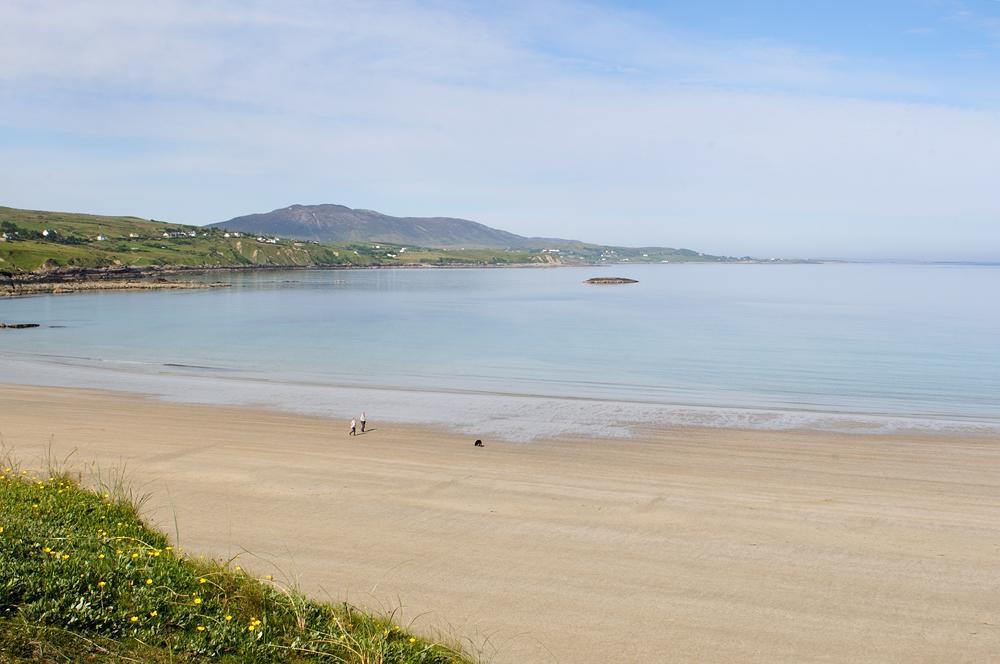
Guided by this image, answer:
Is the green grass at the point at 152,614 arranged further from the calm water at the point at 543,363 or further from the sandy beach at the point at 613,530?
the calm water at the point at 543,363

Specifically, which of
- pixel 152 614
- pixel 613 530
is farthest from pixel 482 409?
pixel 152 614

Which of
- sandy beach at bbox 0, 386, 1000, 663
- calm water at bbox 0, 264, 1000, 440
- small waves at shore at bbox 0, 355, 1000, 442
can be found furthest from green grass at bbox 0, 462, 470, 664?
calm water at bbox 0, 264, 1000, 440

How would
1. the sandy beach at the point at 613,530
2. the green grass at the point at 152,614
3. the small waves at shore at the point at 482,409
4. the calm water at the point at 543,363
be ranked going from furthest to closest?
1. the calm water at the point at 543,363
2. the small waves at shore at the point at 482,409
3. the sandy beach at the point at 613,530
4. the green grass at the point at 152,614

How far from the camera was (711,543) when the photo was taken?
12.5 meters

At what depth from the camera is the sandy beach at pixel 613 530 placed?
952cm

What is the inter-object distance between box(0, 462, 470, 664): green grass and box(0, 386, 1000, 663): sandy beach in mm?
2042

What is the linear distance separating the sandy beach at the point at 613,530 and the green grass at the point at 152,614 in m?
2.04

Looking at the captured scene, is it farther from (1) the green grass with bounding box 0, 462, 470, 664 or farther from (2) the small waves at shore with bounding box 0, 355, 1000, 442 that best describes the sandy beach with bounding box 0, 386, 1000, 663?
(1) the green grass with bounding box 0, 462, 470, 664

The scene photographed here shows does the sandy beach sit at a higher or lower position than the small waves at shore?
higher

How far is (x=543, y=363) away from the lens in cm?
4053

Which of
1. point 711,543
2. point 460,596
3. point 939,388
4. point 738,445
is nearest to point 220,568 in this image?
point 460,596

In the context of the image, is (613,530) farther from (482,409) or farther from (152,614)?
(482,409)

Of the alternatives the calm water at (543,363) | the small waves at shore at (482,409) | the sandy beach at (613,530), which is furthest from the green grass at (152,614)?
the calm water at (543,363)

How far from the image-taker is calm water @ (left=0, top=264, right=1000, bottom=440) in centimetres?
2659
